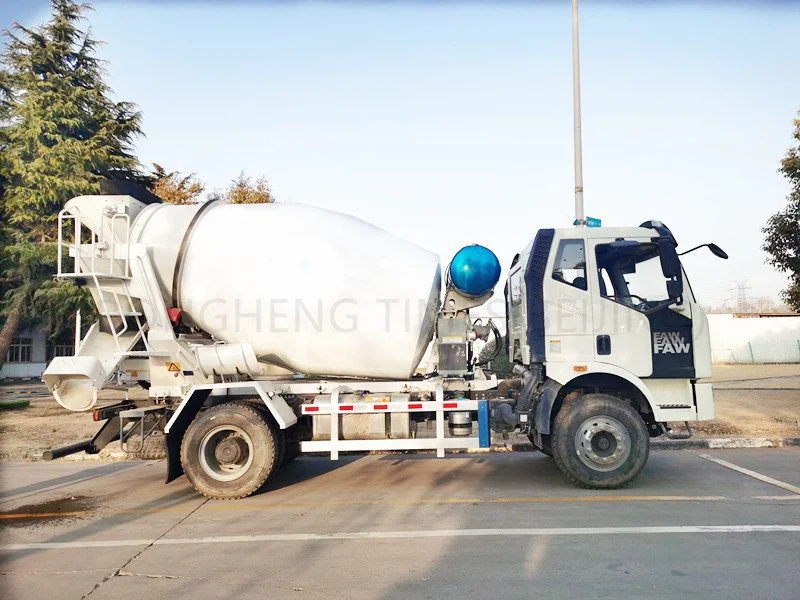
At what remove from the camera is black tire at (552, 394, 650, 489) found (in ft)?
21.6

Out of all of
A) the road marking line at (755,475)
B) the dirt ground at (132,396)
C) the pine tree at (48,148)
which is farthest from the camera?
the pine tree at (48,148)

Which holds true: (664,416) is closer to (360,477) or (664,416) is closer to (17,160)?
(360,477)

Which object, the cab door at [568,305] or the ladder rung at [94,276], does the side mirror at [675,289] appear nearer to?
the cab door at [568,305]

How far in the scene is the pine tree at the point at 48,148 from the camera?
58.0 feet

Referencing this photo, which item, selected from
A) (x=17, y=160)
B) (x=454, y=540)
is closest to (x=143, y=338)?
(x=454, y=540)

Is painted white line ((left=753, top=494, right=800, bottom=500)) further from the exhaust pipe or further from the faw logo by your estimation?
the exhaust pipe

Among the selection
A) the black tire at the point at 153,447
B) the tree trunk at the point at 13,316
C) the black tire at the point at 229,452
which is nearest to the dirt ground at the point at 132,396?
Result: the black tire at the point at 153,447

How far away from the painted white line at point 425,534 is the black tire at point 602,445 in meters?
1.34

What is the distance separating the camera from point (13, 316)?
19281mm

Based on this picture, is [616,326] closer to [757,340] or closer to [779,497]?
[779,497]

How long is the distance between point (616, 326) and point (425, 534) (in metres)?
3.30

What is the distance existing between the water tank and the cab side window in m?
1.53

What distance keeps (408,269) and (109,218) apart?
3.57 metres

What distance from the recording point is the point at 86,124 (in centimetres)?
1891
